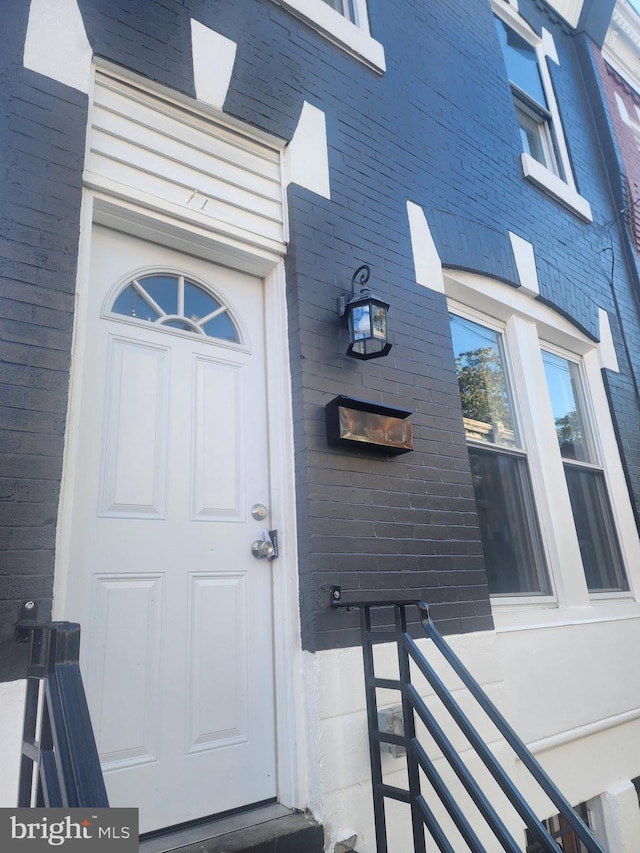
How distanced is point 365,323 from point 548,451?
6.40 feet

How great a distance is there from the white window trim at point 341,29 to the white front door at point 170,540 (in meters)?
1.76

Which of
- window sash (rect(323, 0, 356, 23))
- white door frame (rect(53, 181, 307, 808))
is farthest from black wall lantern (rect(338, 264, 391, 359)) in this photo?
window sash (rect(323, 0, 356, 23))

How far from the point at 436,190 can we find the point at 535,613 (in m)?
2.70

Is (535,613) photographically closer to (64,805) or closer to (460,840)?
(460,840)

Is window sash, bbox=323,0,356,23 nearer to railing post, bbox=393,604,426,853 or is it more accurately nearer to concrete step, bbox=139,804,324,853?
railing post, bbox=393,604,426,853

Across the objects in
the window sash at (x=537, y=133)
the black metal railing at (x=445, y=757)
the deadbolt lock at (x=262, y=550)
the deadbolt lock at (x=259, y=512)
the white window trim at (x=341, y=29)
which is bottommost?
the black metal railing at (x=445, y=757)

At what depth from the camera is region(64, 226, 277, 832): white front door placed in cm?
210

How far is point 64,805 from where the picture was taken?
122 cm

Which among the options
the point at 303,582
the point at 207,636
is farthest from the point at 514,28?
the point at 207,636

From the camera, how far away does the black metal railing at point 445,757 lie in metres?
1.66

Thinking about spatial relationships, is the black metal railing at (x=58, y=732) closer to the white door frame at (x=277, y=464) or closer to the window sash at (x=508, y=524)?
the white door frame at (x=277, y=464)

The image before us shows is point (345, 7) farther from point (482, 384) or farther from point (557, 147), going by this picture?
point (482, 384)
